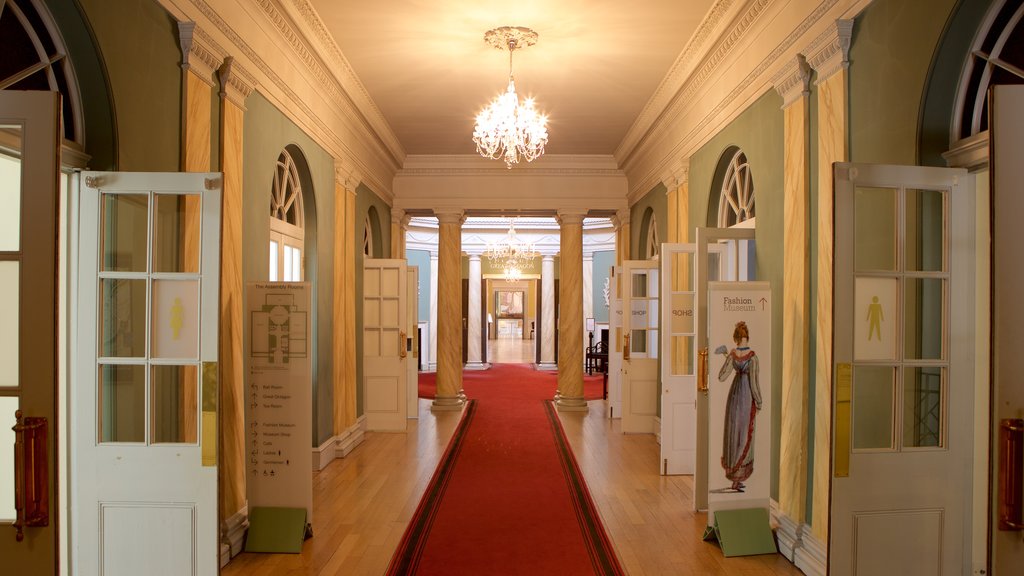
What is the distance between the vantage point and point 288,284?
4.26 m

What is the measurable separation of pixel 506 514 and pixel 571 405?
17.1ft

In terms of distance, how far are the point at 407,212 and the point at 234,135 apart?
6560 mm

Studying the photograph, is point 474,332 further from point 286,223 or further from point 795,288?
point 795,288

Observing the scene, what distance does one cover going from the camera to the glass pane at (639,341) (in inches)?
349

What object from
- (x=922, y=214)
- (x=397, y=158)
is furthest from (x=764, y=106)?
(x=397, y=158)

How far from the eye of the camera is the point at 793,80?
13.6 ft

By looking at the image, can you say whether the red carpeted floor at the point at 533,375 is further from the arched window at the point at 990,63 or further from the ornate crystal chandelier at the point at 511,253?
the arched window at the point at 990,63

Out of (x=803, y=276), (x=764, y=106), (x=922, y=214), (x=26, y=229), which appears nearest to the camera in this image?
(x=26, y=229)

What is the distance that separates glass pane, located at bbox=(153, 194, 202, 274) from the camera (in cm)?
346

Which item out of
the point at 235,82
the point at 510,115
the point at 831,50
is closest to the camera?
the point at 831,50

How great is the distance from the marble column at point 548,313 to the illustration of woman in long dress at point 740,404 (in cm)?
1225

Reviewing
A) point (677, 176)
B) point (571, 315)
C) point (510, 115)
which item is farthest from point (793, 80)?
point (571, 315)

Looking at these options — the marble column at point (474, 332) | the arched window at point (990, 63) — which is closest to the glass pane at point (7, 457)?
the arched window at point (990, 63)

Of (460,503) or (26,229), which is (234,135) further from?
(460,503)
